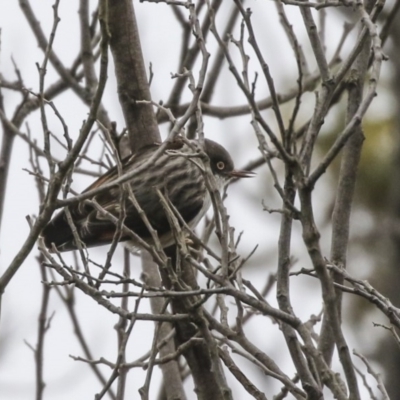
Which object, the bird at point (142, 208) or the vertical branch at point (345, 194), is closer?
the vertical branch at point (345, 194)

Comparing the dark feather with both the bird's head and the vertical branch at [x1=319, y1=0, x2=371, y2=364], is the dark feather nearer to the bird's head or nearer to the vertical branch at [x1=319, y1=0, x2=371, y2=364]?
the bird's head

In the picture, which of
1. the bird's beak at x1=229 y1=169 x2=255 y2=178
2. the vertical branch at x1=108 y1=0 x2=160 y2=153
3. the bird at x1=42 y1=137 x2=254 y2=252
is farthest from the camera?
the bird's beak at x1=229 y1=169 x2=255 y2=178

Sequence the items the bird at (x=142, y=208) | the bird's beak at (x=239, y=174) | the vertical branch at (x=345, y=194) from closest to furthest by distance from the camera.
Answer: the vertical branch at (x=345, y=194)
the bird at (x=142, y=208)
the bird's beak at (x=239, y=174)

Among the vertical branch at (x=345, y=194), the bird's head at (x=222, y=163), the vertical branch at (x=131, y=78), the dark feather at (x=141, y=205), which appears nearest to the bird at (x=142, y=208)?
the dark feather at (x=141, y=205)

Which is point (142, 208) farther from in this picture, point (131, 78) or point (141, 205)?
point (131, 78)

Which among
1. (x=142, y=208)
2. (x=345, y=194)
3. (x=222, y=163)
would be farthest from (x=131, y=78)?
(x=345, y=194)

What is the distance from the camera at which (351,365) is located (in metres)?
3.46

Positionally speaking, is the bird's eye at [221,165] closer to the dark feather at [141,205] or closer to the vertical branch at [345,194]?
the dark feather at [141,205]

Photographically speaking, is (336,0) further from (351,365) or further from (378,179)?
(378,179)

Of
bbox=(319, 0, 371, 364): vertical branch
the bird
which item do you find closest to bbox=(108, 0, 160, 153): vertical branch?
the bird

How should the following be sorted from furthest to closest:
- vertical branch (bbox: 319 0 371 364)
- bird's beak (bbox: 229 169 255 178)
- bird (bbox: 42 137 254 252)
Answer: bird's beak (bbox: 229 169 255 178), bird (bbox: 42 137 254 252), vertical branch (bbox: 319 0 371 364)

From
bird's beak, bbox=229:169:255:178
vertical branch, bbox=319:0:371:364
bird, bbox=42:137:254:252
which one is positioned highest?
bird's beak, bbox=229:169:255:178

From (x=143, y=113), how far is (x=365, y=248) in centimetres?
743

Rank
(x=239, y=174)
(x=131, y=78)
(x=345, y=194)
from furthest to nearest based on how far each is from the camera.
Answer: (x=239, y=174) < (x=131, y=78) < (x=345, y=194)
